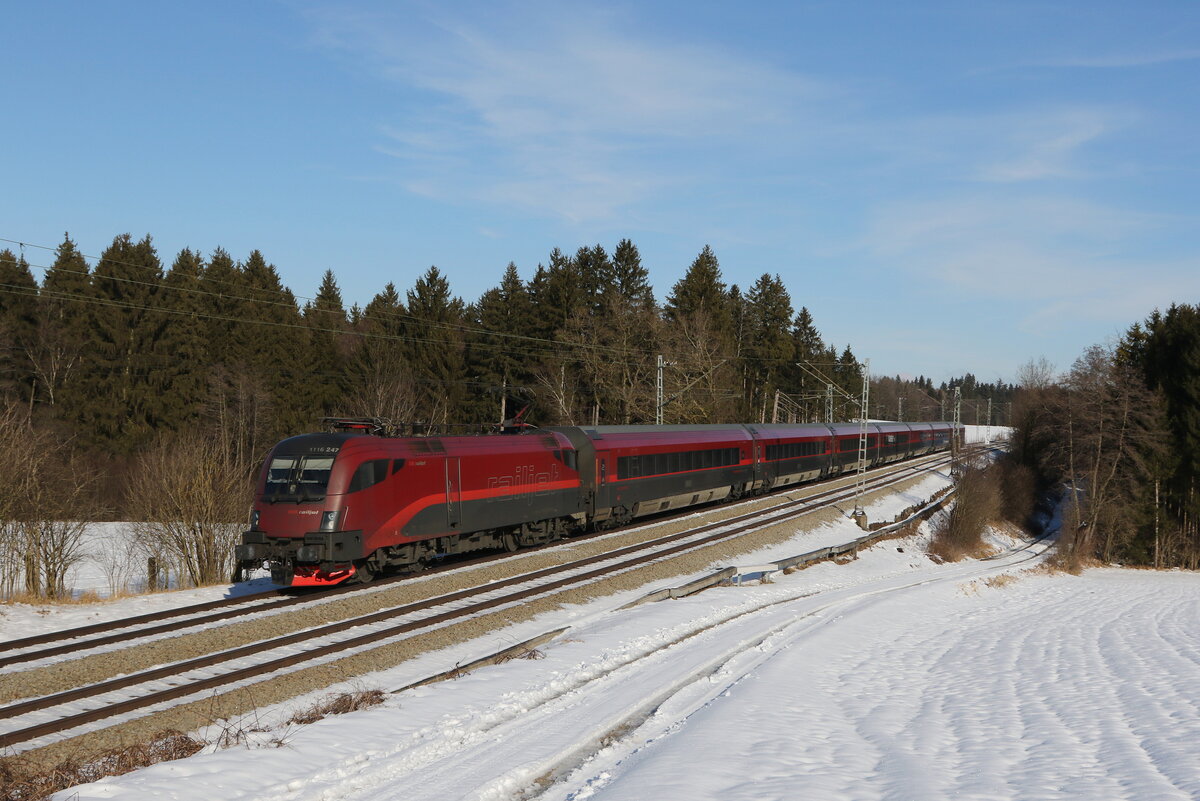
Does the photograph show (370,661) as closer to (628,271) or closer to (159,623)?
(159,623)

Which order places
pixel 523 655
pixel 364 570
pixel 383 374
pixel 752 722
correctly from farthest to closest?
pixel 383 374, pixel 364 570, pixel 523 655, pixel 752 722

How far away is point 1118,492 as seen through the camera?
166 feet

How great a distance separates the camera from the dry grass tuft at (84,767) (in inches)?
336

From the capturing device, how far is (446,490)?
21.4 m

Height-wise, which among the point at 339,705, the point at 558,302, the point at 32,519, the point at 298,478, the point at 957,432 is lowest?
the point at 339,705

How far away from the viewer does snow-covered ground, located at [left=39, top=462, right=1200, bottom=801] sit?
29.0ft

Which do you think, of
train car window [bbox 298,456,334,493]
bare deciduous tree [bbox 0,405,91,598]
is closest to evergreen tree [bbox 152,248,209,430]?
bare deciduous tree [bbox 0,405,91,598]

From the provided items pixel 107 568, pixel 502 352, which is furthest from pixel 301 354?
pixel 107 568

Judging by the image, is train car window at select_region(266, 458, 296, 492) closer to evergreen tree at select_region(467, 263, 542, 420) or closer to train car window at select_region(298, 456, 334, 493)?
train car window at select_region(298, 456, 334, 493)

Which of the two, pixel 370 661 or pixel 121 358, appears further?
pixel 121 358

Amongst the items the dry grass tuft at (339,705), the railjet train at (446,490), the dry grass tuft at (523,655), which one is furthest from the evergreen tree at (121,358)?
the dry grass tuft at (339,705)

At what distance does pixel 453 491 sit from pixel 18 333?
48214mm

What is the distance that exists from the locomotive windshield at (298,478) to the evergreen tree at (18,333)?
4377 centimetres

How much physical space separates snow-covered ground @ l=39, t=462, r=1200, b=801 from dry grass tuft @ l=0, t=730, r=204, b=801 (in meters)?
0.48
